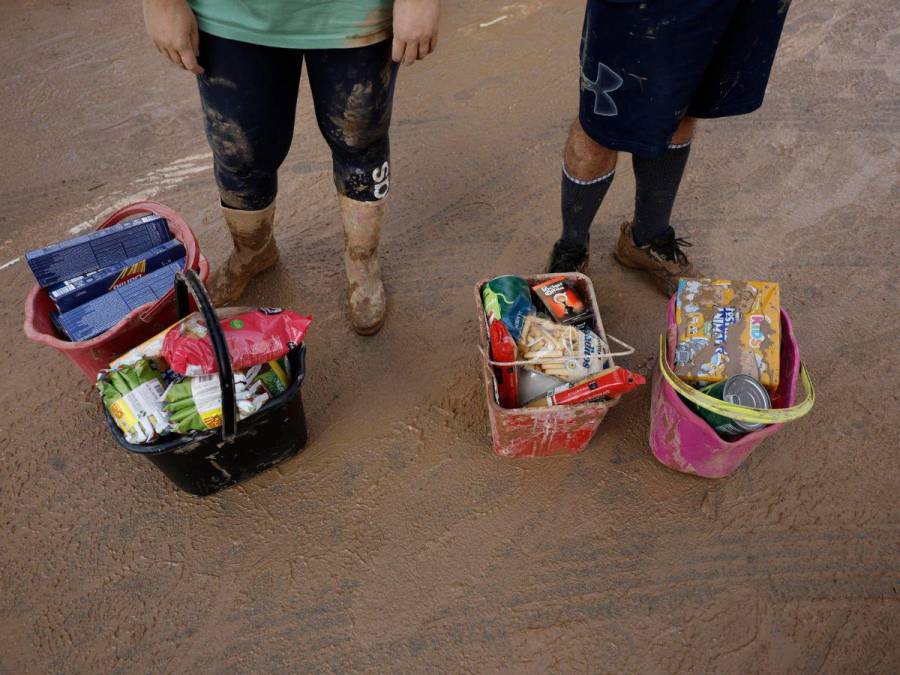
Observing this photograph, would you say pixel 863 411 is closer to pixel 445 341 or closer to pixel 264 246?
pixel 445 341

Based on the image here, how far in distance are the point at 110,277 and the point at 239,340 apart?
54 centimetres

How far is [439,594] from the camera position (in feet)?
5.94

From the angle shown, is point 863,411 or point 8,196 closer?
point 863,411

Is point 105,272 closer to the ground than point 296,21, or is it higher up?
closer to the ground

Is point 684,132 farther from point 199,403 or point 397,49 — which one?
point 199,403

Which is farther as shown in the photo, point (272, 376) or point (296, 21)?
point (272, 376)

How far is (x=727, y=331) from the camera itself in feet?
6.23

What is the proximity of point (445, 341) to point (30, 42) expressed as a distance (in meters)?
3.23

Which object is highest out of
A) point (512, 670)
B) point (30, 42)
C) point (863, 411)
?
point (30, 42)

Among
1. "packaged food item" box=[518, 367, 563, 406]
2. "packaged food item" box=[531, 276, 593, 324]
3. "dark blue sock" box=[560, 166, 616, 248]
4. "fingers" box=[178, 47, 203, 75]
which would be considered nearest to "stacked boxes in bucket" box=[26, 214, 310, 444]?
"fingers" box=[178, 47, 203, 75]

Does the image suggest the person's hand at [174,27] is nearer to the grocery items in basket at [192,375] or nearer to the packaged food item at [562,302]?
the grocery items in basket at [192,375]

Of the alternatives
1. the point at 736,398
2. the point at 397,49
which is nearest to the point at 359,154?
the point at 397,49

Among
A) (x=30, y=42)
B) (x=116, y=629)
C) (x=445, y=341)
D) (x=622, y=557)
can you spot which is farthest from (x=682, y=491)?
(x=30, y=42)

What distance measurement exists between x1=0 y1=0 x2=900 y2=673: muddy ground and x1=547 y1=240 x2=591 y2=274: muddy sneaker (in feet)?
0.66
